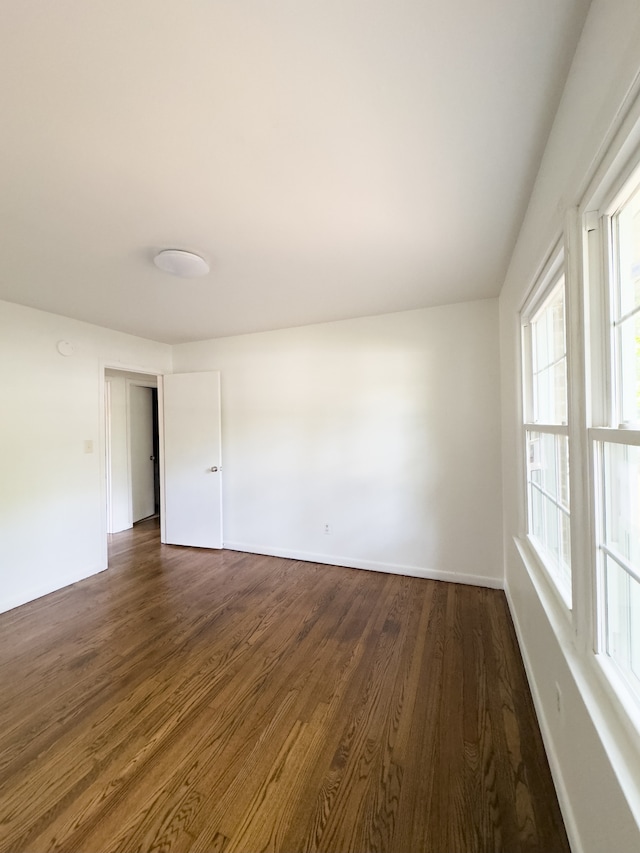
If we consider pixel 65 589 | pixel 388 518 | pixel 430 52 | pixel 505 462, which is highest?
pixel 430 52

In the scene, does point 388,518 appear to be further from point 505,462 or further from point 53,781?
point 53,781

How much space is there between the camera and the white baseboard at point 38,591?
2654 mm

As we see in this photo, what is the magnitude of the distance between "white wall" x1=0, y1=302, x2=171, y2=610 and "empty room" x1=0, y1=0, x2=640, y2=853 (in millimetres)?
25

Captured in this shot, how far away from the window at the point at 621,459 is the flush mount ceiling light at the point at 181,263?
1894 mm

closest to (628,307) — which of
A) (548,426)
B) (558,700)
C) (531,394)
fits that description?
(548,426)

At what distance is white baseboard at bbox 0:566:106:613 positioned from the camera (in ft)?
8.71

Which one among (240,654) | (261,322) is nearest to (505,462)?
(240,654)

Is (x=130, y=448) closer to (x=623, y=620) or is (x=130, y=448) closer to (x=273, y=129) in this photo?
(x=273, y=129)

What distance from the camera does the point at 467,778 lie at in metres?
1.31

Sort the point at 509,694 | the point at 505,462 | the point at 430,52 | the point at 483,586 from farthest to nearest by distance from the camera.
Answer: the point at 483,586 < the point at 505,462 < the point at 509,694 < the point at 430,52

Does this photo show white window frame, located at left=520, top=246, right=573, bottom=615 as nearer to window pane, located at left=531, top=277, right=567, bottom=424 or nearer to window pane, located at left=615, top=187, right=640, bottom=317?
window pane, located at left=531, top=277, right=567, bottom=424

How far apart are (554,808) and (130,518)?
17.3 ft

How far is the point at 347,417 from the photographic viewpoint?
10.9 feet

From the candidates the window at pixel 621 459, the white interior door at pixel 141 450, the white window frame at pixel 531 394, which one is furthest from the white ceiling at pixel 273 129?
the white interior door at pixel 141 450
